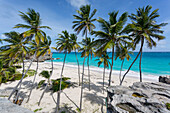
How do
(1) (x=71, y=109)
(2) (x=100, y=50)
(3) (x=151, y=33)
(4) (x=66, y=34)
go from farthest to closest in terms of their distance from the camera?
(4) (x=66, y=34) → (3) (x=151, y=33) → (2) (x=100, y=50) → (1) (x=71, y=109)

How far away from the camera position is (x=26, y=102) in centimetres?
→ 1036

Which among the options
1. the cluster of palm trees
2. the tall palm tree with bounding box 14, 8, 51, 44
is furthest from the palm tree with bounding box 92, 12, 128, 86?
the tall palm tree with bounding box 14, 8, 51, 44

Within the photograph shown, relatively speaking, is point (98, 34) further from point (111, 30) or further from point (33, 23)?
point (33, 23)

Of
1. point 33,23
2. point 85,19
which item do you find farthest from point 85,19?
point 33,23

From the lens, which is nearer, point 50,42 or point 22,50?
point 22,50

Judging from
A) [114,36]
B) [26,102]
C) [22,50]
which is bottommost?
[26,102]

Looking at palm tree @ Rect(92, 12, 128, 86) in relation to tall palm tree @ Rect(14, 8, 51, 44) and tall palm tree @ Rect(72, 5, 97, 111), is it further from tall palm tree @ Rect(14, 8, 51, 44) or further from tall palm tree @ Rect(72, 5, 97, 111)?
tall palm tree @ Rect(14, 8, 51, 44)

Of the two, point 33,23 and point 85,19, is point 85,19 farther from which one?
point 33,23

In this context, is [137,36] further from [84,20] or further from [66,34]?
[66,34]

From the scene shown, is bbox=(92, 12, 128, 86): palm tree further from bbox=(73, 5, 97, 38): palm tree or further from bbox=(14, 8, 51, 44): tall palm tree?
bbox=(14, 8, 51, 44): tall palm tree

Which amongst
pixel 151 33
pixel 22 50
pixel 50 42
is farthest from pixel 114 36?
pixel 22 50

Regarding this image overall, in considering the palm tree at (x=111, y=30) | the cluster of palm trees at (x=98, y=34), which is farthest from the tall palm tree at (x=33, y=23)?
the palm tree at (x=111, y=30)

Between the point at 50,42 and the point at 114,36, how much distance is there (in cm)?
933

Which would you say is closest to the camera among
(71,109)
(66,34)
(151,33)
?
(71,109)
